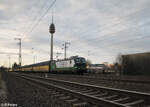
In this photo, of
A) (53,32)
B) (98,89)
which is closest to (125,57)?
(98,89)

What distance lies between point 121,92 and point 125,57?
21410 mm

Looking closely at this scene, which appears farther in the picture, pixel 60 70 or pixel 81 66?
pixel 60 70

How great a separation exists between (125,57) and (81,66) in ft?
27.2

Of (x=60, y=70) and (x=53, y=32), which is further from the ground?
(x=53, y=32)

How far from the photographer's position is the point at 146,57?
23.2 metres

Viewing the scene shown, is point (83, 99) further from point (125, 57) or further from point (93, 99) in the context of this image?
point (125, 57)

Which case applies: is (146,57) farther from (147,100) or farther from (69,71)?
(147,100)

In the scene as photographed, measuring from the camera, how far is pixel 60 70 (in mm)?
36219

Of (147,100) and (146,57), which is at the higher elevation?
(146,57)

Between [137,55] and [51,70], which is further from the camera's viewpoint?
[51,70]

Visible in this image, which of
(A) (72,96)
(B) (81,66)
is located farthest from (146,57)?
(A) (72,96)

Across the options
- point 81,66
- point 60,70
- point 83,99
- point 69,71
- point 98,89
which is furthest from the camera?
point 60,70

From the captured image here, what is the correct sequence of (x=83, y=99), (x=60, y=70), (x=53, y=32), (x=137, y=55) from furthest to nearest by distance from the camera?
(x=53, y=32) < (x=60, y=70) < (x=137, y=55) < (x=83, y=99)

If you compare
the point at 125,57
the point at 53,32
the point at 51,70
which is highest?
the point at 53,32
